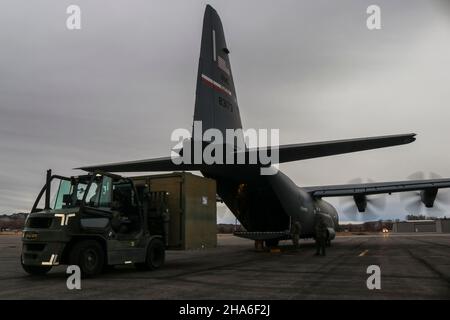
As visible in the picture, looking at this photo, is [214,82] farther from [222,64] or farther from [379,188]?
[379,188]

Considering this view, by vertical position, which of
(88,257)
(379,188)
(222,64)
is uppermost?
(222,64)

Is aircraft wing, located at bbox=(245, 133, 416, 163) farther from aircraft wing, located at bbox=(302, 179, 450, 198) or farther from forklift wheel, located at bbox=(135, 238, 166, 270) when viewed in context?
aircraft wing, located at bbox=(302, 179, 450, 198)

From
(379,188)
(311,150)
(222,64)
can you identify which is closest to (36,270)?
(311,150)

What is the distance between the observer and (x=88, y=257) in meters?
10.9

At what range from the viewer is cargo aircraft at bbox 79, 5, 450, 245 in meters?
13.8

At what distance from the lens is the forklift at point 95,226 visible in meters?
10.5

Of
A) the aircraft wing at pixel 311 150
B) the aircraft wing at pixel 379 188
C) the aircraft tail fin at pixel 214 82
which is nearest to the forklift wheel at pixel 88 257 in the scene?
the aircraft wing at pixel 311 150

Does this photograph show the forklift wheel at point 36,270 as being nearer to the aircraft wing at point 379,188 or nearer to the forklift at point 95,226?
the forklift at point 95,226

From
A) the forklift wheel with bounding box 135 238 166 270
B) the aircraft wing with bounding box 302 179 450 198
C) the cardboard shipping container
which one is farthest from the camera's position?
the aircraft wing with bounding box 302 179 450 198

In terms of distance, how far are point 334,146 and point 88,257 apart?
7.86 meters

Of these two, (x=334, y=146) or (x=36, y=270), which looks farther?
(x=334, y=146)

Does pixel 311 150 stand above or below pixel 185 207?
above

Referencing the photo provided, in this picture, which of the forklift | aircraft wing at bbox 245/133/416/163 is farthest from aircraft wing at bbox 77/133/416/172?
the forklift
